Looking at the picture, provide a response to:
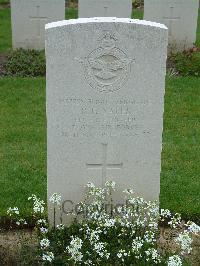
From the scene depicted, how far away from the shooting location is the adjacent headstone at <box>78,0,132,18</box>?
11.4m

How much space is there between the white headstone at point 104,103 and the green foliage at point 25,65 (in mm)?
5647

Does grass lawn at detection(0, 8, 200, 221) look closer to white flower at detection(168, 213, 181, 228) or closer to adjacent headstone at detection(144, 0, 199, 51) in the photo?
white flower at detection(168, 213, 181, 228)

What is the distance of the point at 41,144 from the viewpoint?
7.43 m

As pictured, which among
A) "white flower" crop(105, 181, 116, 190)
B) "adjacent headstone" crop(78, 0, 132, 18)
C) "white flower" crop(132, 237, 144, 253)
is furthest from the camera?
"adjacent headstone" crop(78, 0, 132, 18)

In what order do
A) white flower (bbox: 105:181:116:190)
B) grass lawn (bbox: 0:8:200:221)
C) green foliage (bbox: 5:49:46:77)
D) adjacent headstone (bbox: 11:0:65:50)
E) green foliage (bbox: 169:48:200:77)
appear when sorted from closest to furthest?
white flower (bbox: 105:181:116:190)
grass lawn (bbox: 0:8:200:221)
green foliage (bbox: 5:49:46:77)
green foliage (bbox: 169:48:200:77)
adjacent headstone (bbox: 11:0:65:50)

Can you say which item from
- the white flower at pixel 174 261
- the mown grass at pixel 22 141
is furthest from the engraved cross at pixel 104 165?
the white flower at pixel 174 261

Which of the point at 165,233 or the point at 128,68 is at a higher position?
the point at 128,68

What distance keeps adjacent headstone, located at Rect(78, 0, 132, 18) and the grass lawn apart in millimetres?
2095

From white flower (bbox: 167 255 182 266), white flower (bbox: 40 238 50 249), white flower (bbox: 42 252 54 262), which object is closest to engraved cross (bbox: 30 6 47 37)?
white flower (bbox: 40 238 50 249)

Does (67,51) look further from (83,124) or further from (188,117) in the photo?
(188,117)

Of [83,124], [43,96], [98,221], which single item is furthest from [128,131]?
[43,96]

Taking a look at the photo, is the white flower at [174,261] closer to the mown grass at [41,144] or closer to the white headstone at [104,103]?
the white headstone at [104,103]

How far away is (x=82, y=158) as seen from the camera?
195 inches

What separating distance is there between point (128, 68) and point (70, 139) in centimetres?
77
